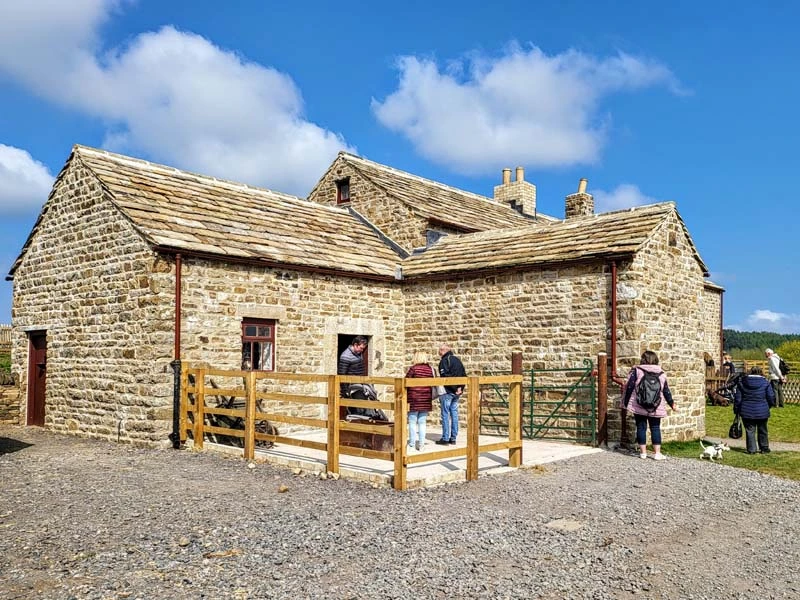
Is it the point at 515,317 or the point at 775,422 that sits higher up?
the point at 515,317

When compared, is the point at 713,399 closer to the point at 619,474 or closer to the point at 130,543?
the point at 619,474

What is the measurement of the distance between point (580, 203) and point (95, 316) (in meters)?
15.2

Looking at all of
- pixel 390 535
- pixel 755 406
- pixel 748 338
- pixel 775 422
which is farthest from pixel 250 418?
pixel 748 338

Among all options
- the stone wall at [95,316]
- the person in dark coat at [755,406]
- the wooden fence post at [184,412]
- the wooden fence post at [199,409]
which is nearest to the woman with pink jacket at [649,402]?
the person in dark coat at [755,406]

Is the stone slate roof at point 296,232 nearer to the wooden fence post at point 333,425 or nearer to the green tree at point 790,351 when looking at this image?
the wooden fence post at point 333,425

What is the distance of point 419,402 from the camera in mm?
9977

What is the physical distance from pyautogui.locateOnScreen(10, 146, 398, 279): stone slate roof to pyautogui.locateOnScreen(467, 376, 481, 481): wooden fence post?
5.62 m

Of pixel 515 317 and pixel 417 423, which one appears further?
pixel 515 317

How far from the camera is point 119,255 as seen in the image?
40.9 feet

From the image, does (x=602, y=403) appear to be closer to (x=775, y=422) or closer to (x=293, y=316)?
(x=293, y=316)

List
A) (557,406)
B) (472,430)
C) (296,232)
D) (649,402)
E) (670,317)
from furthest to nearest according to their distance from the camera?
(296,232), (670,317), (557,406), (649,402), (472,430)

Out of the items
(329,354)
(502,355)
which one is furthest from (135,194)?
(502,355)

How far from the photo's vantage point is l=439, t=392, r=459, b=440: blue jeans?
11.4 meters

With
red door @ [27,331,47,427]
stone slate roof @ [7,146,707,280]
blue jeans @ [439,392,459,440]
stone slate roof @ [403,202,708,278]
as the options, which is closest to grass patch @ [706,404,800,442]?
stone slate roof @ [403,202,708,278]
